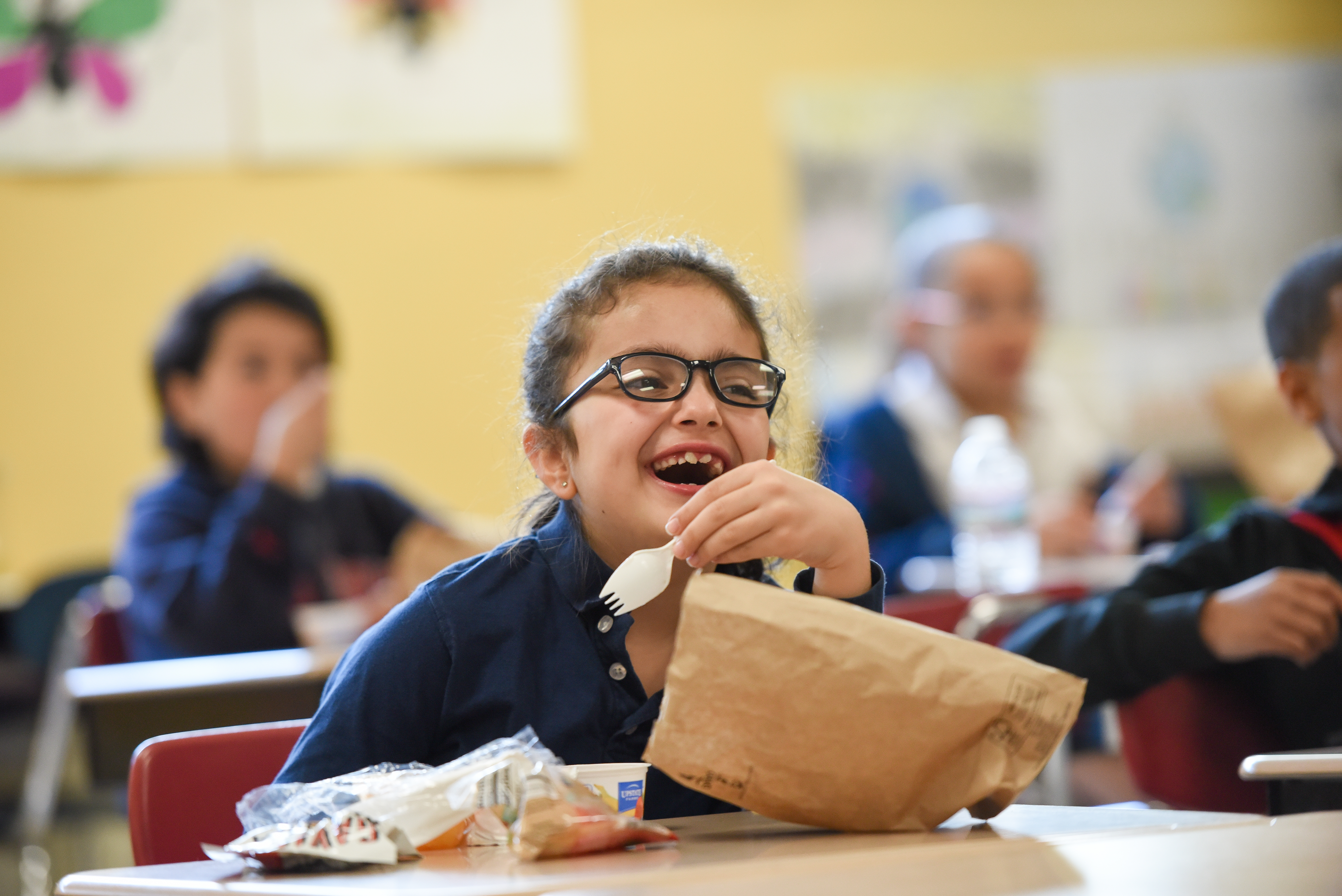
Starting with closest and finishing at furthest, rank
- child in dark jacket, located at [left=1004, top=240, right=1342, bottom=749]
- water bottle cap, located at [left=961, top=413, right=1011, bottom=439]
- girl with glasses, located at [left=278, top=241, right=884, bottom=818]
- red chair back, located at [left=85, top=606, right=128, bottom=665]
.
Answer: girl with glasses, located at [left=278, top=241, right=884, bottom=818] < child in dark jacket, located at [left=1004, top=240, right=1342, bottom=749] < red chair back, located at [left=85, top=606, right=128, bottom=665] < water bottle cap, located at [left=961, top=413, right=1011, bottom=439]

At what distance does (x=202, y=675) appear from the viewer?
2.08m

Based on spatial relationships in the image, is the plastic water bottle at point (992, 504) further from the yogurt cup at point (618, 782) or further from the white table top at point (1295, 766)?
the yogurt cup at point (618, 782)

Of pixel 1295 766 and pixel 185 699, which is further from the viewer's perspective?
pixel 185 699

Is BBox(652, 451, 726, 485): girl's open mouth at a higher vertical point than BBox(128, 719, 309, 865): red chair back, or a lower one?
higher

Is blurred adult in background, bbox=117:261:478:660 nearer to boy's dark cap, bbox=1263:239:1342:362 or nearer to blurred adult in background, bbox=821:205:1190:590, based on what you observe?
blurred adult in background, bbox=821:205:1190:590

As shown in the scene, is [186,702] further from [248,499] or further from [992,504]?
[992,504]

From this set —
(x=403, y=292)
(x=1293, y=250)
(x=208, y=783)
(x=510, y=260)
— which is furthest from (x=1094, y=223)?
(x=208, y=783)

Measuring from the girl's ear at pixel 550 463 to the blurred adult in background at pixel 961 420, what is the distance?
1.54 m

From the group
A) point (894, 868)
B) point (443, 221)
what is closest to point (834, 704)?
point (894, 868)

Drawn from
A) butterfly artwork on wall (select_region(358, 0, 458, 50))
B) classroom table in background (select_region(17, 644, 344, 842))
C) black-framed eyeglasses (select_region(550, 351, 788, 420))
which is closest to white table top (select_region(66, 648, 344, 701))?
classroom table in background (select_region(17, 644, 344, 842))

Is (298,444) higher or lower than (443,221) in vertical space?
lower

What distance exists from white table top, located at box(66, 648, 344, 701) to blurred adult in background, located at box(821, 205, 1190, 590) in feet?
3.84

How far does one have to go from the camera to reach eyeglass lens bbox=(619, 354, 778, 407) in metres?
1.15

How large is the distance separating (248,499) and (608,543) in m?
1.87
